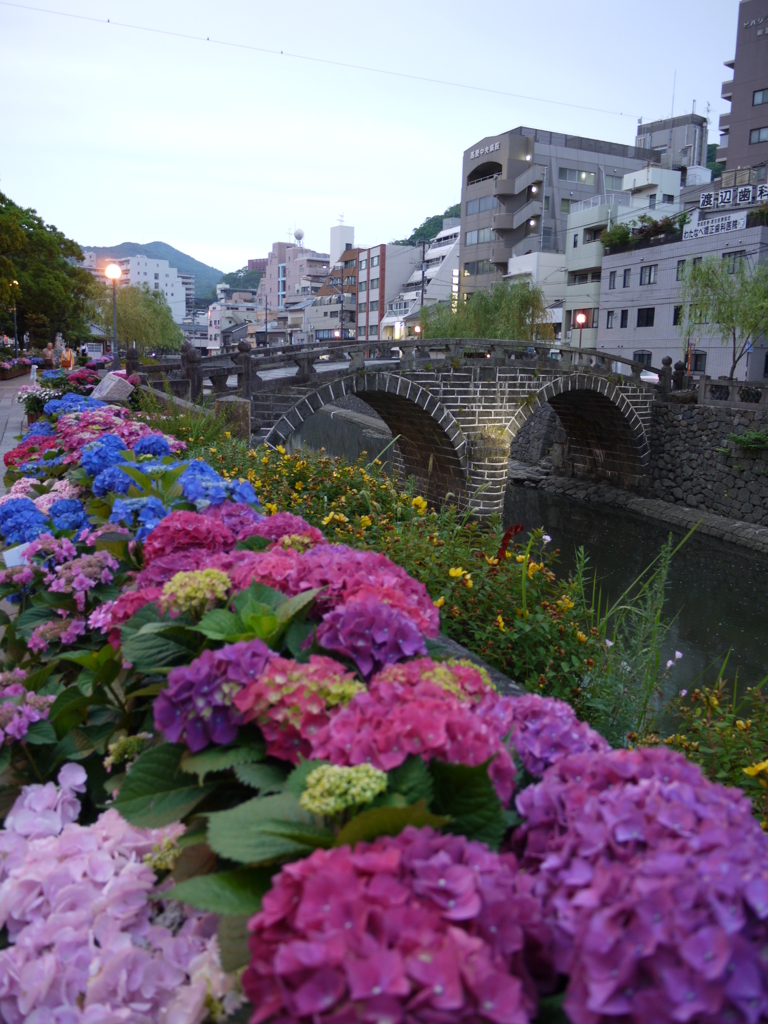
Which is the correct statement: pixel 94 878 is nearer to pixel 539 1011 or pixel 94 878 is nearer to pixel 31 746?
pixel 31 746

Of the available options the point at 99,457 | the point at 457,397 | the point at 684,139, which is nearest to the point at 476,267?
the point at 684,139

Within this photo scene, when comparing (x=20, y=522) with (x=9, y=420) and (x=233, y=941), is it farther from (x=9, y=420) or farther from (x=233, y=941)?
(x=9, y=420)

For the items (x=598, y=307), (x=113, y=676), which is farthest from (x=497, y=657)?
(x=598, y=307)

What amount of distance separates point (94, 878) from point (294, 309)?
82.9 meters

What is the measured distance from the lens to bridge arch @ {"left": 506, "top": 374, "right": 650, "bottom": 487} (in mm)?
20562

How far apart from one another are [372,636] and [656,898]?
82 centimetres

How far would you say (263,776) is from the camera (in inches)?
55.9

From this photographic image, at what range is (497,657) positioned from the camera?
3771mm

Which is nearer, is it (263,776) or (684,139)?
(263,776)

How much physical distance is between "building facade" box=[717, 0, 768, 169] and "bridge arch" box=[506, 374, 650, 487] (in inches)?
681

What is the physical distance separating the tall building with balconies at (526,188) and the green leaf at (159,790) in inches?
1616

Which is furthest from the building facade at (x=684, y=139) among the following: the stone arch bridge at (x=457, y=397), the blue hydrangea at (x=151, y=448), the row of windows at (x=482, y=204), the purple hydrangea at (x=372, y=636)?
the purple hydrangea at (x=372, y=636)

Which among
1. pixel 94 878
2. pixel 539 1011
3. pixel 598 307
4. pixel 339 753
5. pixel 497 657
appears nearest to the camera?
pixel 539 1011

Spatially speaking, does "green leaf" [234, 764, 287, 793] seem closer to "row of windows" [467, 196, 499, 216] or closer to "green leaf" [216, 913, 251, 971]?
"green leaf" [216, 913, 251, 971]
